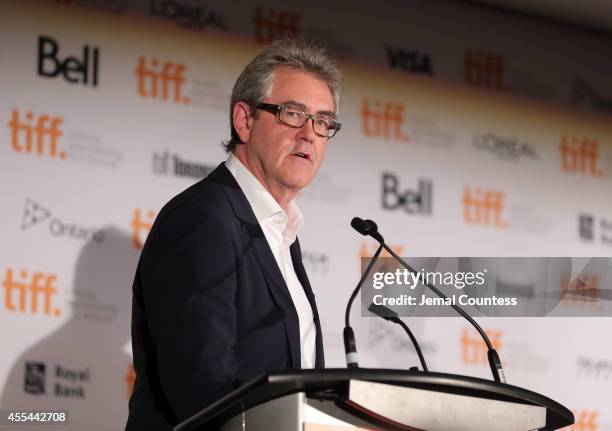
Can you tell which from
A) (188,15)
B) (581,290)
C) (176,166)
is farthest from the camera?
(188,15)

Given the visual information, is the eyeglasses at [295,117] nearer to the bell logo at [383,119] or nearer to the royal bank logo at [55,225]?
the royal bank logo at [55,225]

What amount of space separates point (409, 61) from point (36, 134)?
6.66 feet

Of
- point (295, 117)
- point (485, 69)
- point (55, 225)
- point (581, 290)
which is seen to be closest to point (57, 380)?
point (55, 225)

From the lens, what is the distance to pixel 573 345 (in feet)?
17.2

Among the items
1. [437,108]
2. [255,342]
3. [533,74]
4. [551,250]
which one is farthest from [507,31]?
[255,342]

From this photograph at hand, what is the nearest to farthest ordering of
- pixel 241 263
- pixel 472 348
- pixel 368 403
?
1. pixel 368 403
2. pixel 241 263
3. pixel 472 348

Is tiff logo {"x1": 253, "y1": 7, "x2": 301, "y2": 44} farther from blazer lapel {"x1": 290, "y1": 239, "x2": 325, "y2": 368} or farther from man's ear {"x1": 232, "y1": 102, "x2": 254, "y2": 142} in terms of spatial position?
blazer lapel {"x1": 290, "y1": 239, "x2": 325, "y2": 368}

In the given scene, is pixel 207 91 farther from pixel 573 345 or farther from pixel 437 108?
pixel 573 345

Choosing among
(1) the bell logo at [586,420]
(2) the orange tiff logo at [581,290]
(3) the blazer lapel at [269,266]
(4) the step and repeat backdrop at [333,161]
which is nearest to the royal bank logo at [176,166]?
(4) the step and repeat backdrop at [333,161]

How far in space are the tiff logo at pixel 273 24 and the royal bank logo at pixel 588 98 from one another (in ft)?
5.68

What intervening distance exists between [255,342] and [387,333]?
2568 millimetres

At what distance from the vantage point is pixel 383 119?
5.12 meters

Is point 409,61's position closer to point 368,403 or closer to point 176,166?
point 176,166

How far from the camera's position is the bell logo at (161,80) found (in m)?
4.43
